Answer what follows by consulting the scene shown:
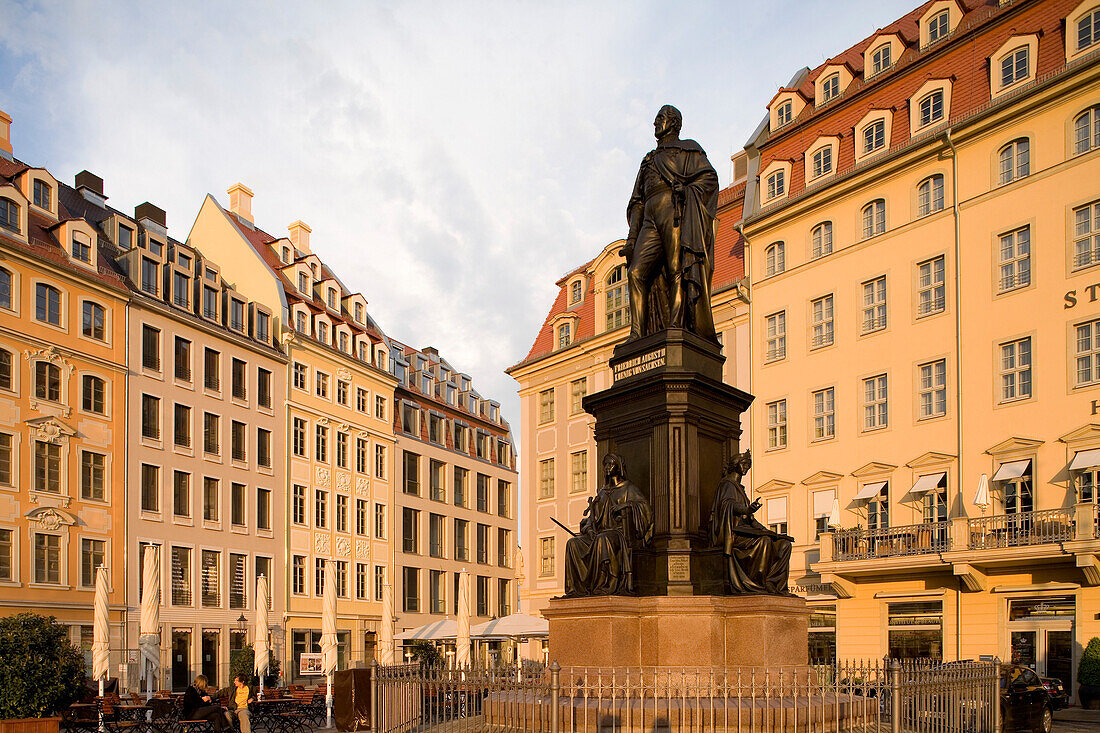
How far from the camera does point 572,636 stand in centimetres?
1227

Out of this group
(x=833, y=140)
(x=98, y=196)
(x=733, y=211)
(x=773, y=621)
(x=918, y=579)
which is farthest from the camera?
(x=98, y=196)

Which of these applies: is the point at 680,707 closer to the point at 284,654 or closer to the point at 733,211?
the point at 733,211

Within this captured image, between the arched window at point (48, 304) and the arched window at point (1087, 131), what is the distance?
3402 centimetres

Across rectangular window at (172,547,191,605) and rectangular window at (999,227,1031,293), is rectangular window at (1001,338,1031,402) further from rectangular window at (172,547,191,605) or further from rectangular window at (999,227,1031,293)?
rectangular window at (172,547,191,605)

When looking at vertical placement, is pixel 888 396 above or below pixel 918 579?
above

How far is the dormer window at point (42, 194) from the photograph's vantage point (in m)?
40.1

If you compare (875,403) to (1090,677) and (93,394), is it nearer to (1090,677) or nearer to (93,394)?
(1090,677)

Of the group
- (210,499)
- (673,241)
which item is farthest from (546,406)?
(673,241)

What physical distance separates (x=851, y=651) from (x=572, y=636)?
939 inches

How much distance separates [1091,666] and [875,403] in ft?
34.9

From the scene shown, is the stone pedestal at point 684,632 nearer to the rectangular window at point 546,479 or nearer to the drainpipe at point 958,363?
the drainpipe at point 958,363

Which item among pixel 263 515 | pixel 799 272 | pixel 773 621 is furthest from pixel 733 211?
pixel 773 621

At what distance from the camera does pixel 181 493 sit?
1738 inches

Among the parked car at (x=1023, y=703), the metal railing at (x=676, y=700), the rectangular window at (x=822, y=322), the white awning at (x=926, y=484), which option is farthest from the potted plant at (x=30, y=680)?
the rectangular window at (x=822, y=322)
